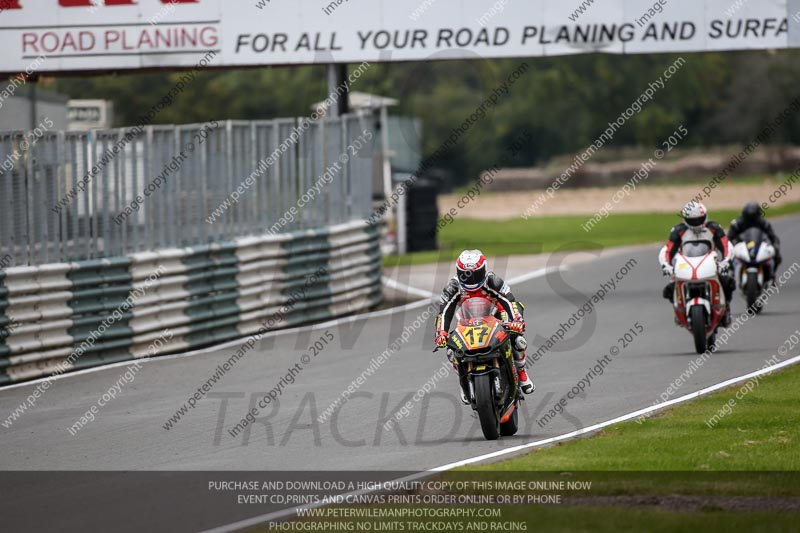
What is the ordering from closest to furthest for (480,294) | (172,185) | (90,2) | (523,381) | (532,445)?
(532,445), (480,294), (523,381), (172,185), (90,2)

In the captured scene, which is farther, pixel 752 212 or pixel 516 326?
pixel 752 212

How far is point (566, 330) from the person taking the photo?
57.5ft

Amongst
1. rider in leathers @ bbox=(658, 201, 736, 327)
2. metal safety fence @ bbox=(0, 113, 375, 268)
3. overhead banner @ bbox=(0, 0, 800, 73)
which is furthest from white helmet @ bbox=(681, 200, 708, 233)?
overhead banner @ bbox=(0, 0, 800, 73)

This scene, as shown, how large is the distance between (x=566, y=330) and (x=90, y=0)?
9608mm

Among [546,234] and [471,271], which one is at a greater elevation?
[546,234]

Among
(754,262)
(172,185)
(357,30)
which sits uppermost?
(357,30)

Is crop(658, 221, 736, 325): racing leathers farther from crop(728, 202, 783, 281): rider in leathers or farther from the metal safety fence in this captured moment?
the metal safety fence

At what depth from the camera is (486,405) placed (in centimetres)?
1030

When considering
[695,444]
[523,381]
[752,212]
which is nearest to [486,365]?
[523,381]

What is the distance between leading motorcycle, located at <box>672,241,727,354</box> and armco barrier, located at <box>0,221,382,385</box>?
593cm

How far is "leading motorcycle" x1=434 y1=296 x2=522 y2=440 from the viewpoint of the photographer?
1034 centimetres

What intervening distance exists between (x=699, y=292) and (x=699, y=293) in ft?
0.04

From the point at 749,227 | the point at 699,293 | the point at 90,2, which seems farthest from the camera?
the point at 90,2

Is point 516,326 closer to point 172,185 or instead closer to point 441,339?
point 441,339
